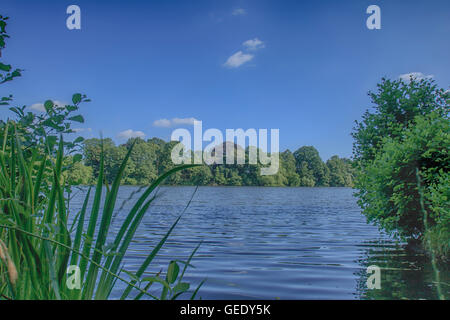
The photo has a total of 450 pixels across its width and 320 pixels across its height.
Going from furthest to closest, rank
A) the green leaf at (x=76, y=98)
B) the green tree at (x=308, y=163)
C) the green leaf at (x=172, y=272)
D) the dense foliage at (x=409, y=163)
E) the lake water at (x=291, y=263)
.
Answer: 1. the green tree at (x=308, y=163)
2. the dense foliage at (x=409, y=163)
3. the lake water at (x=291, y=263)
4. the green leaf at (x=76, y=98)
5. the green leaf at (x=172, y=272)

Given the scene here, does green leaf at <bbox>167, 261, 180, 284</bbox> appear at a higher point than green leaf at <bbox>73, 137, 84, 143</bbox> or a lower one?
lower

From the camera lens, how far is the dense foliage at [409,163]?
20.9 ft

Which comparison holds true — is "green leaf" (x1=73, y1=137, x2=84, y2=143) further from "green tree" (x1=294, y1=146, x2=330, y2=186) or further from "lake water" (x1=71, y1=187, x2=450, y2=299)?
"green tree" (x1=294, y1=146, x2=330, y2=186)

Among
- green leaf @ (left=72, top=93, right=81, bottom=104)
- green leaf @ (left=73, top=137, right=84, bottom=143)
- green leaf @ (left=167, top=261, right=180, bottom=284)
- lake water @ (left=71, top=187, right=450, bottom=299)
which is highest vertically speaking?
green leaf @ (left=72, top=93, right=81, bottom=104)

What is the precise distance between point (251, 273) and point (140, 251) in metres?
3.21

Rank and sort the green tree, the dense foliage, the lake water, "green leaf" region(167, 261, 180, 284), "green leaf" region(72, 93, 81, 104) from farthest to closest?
the green tree → the dense foliage → the lake water → "green leaf" region(72, 93, 81, 104) → "green leaf" region(167, 261, 180, 284)

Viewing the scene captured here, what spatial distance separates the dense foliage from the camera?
6.36 metres

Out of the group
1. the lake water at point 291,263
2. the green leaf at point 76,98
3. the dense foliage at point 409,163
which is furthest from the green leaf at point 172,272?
the dense foliage at point 409,163

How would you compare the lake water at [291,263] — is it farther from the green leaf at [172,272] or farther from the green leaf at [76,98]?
the green leaf at [76,98]

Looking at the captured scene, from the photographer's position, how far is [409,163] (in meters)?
6.91

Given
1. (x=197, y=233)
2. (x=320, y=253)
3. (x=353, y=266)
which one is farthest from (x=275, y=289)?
(x=197, y=233)

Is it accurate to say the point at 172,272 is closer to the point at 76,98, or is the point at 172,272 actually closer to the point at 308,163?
the point at 76,98

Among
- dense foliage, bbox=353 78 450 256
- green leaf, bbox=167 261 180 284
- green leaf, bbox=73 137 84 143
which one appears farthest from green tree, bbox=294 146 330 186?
green leaf, bbox=167 261 180 284
